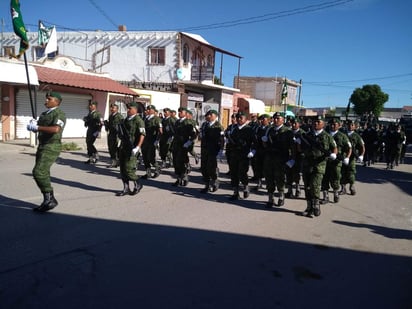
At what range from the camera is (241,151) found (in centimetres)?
711

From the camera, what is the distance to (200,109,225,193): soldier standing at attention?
758 cm

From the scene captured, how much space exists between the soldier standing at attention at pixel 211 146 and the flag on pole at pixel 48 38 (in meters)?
14.8

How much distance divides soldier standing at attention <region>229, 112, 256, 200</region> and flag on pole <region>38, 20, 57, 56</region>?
15550 mm

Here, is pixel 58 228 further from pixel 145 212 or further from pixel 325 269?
pixel 325 269

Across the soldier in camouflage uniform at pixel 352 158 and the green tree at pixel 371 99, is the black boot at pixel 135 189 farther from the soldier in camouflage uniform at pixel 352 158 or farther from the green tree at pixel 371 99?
the green tree at pixel 371 99

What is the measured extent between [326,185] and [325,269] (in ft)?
12.0

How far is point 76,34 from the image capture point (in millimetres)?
26594

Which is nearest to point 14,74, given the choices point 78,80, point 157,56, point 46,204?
point 78,80

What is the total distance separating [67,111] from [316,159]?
50.8 feet

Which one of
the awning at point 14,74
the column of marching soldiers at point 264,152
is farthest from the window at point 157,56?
the column of marching soldiers at point 264,152

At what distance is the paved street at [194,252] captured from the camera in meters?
3.28

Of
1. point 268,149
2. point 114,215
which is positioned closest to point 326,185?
point 268,149

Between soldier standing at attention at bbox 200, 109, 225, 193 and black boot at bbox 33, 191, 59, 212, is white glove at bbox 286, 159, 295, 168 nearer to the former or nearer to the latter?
soldier standing at attention at bbox 200, 109, 225, 193

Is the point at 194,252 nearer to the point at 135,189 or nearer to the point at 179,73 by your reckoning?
the point at 135,189
